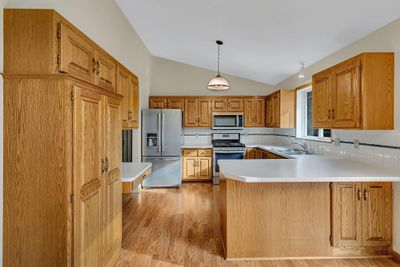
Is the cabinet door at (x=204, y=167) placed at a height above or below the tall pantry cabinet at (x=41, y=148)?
below

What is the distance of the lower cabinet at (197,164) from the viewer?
18.3 feet

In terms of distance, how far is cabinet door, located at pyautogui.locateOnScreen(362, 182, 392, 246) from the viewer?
2.35 meters

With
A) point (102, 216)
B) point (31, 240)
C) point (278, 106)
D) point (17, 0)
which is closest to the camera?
point (31, 240)

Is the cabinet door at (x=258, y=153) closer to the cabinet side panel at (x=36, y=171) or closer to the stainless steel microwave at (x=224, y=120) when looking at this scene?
the stainless steel microwave at (x=224, y=120)

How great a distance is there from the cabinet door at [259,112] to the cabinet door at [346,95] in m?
3.06

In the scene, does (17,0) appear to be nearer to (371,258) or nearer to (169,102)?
(371,258)

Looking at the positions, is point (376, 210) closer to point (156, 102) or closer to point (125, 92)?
point (125, 92)

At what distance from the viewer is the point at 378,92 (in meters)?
2.32

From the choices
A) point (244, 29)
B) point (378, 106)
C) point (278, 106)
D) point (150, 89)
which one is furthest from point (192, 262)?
point (150, 89)

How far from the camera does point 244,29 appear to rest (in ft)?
11.0

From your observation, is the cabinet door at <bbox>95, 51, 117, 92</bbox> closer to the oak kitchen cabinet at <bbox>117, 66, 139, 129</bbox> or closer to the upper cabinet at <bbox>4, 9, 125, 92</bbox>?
Result: the oak kitchen cabinet at <bbox>117, 66, 139, 129</bbox>

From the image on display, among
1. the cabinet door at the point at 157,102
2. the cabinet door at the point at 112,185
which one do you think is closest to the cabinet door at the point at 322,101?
the cabinet door at the point at 112,185

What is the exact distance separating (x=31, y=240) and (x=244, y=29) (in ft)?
10.5

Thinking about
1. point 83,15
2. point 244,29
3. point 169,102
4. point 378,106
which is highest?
point 244,29
